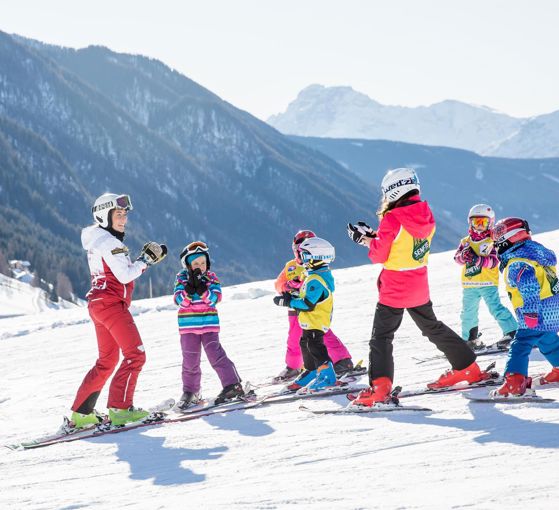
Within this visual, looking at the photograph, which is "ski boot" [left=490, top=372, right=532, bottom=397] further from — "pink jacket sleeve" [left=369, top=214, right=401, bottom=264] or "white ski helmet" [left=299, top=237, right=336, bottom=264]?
"white ski helmet" [left=299, top=237, right=336, bottom=264]

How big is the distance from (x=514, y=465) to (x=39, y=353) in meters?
9.97

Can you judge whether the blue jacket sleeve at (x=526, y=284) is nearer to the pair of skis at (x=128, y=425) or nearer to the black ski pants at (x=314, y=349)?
the black ski pants at (x=314, y=349)

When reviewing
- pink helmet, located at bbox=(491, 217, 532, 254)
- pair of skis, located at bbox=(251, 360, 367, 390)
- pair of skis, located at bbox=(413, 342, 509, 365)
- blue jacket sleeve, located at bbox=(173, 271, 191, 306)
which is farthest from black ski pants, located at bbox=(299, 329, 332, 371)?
pink helmet, located at bbox=(491, 217, 532, 254)

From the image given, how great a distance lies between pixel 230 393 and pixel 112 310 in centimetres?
137

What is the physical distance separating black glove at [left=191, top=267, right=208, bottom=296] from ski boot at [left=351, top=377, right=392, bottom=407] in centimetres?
182

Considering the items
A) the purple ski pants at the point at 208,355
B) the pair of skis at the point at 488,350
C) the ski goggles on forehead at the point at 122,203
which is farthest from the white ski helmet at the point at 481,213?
the ski goggles on forehead at the point at 122,203

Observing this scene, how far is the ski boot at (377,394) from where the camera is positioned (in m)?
5.55

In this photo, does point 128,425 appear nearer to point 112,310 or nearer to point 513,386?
point 112,310

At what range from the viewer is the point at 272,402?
639 centimetres

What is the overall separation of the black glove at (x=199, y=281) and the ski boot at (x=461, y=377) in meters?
2.19

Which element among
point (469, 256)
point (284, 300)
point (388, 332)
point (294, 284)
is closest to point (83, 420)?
point (284, 300)

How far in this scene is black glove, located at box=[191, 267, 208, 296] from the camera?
662cm

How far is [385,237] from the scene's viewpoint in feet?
17.9

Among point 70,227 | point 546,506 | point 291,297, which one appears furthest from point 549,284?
point 70,227
